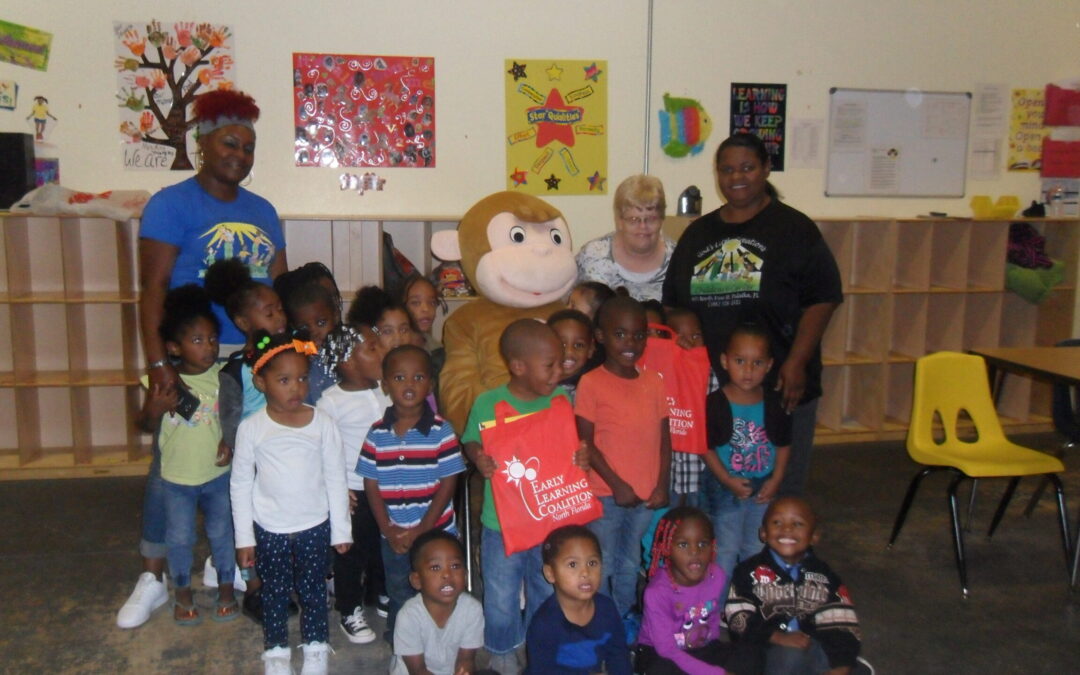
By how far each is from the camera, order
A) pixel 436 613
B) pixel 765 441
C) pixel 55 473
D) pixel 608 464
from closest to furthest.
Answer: pixel 436 613 < pixel 608 464 < pixel 765 441 < pixel 55 473

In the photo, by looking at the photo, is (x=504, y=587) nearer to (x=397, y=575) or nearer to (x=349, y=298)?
(x=397, y=575)

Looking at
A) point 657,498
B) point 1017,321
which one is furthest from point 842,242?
point 657,498

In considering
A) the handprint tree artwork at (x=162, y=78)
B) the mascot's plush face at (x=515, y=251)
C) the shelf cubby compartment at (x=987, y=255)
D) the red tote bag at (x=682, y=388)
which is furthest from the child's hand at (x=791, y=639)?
the handprint tree artwork at (x=162, y=78)

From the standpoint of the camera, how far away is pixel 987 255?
5.20m

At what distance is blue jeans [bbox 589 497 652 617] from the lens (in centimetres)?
246

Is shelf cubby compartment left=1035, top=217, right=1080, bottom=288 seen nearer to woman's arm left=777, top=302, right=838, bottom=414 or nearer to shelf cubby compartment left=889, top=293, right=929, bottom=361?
shelf cubby compartment left=889, top=293, right=929, bottom=361

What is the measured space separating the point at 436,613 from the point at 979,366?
8.13 feet

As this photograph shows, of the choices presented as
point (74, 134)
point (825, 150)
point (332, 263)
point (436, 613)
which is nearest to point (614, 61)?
point (825, 150)

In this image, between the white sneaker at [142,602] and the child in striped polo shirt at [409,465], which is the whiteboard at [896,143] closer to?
the child in striped polo shirt at [409,465]

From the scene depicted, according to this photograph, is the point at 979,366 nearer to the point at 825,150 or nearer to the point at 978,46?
the point at 825,150

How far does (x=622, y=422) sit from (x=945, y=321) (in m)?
3.68

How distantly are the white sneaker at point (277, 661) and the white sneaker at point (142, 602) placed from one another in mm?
647

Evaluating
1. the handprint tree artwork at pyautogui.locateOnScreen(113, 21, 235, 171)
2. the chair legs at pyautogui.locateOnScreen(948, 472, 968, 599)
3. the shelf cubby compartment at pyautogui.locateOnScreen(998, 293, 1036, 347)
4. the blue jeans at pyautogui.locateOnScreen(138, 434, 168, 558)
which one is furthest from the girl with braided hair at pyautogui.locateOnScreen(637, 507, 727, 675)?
the shelf cubby compartment at pyautogui.locateOnScreen(998, 293, 1036, 347)

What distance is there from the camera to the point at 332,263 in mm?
4742
